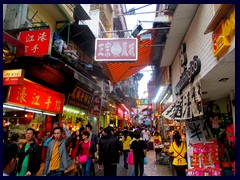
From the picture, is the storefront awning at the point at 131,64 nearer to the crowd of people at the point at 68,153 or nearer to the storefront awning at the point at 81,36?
the storefront awning at the point at 81,36

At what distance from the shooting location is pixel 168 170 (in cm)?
999

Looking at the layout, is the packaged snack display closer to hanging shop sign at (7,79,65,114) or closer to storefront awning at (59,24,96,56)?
hanging shop sign at (7,79,65,114)

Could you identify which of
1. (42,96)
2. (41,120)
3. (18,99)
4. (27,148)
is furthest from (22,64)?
(27,148)

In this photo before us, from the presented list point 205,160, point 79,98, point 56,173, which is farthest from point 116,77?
point 56,173

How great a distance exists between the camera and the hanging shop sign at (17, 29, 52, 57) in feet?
27.1

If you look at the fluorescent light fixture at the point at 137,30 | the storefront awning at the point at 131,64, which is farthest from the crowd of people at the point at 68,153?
the storefront awning at the point at 131,64

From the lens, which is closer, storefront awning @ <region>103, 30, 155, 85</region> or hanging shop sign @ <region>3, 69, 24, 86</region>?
hanging shop sign @ <region>3, 69, 24, 86</region>

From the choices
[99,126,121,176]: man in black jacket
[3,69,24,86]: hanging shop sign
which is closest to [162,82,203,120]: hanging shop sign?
[99,126,121,176]: man in black jacket

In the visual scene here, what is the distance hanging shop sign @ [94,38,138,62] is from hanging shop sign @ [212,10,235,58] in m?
3.39

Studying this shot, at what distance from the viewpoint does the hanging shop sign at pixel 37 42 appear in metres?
8.27

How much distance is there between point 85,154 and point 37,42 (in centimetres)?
501

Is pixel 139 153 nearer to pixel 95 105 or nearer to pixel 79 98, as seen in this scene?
pixel 79 98

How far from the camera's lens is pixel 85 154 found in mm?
7371

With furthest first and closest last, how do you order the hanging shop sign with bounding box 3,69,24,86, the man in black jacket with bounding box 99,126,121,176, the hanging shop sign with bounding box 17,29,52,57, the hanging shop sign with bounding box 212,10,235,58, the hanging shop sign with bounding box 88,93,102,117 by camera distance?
1. the hanging shop sign with bounding box 88,93,102,117
2. the hanging shop sign with bounding box 17,29,52,57
3. the hanging shop sign with bounding box 3,69,24,86
4. the man in black jacket with bounding box 99,126,121,176
5. the hanging shop sign with bounding box 212,10,235,58
